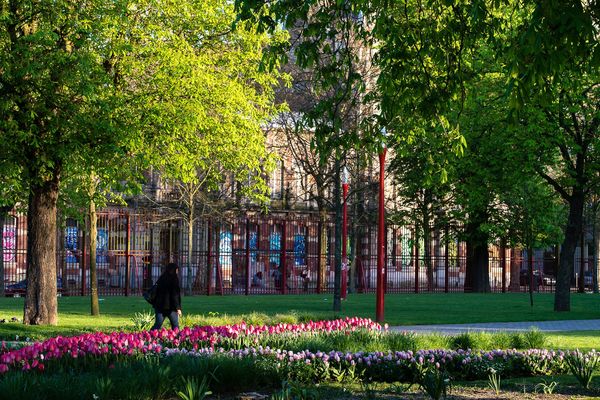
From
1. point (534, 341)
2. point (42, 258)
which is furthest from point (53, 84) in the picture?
point (534, 341)

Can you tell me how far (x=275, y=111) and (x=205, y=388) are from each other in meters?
16.4

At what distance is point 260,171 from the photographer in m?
24.3

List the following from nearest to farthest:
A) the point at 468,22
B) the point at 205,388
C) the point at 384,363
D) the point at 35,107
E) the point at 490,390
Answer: the point at 205,388 < the point at 490,390 < the point at 384,363 < the point at 468,22 < the point at 35,107

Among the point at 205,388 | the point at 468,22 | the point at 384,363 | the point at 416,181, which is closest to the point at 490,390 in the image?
the point at 384,363

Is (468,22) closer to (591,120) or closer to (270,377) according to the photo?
(270,377)

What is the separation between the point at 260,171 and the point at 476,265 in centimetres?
3146

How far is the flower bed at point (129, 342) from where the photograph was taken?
36.6 ft

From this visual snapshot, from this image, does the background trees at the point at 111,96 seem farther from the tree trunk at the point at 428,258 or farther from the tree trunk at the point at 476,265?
the tree trunk at the point at 476,265

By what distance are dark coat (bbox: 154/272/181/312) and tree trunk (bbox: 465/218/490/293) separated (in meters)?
35.1

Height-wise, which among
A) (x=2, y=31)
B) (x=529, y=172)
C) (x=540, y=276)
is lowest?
(x=540, y=276)

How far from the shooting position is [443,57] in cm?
1293

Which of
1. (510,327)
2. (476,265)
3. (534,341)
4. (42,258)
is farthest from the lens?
(476,265)

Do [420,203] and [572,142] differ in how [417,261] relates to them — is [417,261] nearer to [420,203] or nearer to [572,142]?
[420,203]

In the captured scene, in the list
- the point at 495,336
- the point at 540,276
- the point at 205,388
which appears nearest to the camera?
the point at 205,388
